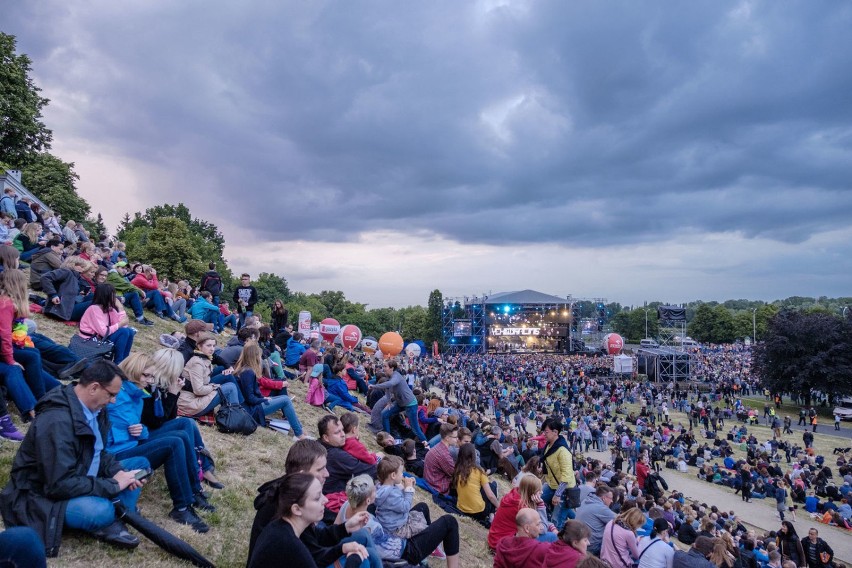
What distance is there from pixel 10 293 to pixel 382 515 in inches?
157

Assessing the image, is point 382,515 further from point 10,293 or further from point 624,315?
point 624,315

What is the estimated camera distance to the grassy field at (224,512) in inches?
132

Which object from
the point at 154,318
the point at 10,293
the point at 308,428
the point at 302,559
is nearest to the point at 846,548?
the point at 308,428

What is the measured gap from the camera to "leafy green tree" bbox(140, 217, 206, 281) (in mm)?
41156

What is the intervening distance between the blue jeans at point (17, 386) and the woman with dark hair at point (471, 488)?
4707 mm

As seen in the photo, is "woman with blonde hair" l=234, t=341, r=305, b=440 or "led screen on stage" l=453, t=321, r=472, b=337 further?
"led screen on stage" l=453, t=321, r=472, b=337

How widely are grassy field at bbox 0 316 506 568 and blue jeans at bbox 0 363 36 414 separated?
0.27 m

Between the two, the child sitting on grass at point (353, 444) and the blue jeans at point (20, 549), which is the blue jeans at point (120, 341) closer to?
the child sitting on grass at point (353, 444)

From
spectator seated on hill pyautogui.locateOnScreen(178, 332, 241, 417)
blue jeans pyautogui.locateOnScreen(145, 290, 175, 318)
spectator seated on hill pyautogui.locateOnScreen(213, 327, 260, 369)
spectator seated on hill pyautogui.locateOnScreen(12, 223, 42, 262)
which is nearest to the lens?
spectator seated on hill pyautogui.locateOnScreen(178, 332, 241, 417)

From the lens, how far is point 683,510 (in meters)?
11.7

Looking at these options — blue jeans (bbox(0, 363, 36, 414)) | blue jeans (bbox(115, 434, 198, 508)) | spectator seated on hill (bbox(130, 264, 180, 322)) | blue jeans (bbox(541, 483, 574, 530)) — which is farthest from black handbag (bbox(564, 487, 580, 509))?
spectator seated on hill (bbox(130, 264, 180, 322))

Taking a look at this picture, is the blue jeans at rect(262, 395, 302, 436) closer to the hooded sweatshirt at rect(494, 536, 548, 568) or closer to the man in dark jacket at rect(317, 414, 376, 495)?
the man in dark jacket at rect(317, 414, 376, 495)

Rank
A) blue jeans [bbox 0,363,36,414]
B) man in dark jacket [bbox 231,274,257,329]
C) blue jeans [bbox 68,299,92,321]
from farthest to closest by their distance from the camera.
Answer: man in dark jacket [bbox 231,274,257,329]
blue jeans [bbox 68,299,92,321]
blue jeans [bbox 0,363,36,414]

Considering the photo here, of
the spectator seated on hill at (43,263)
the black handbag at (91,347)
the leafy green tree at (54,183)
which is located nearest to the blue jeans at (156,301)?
the spectator seated on hill at (43,263)
